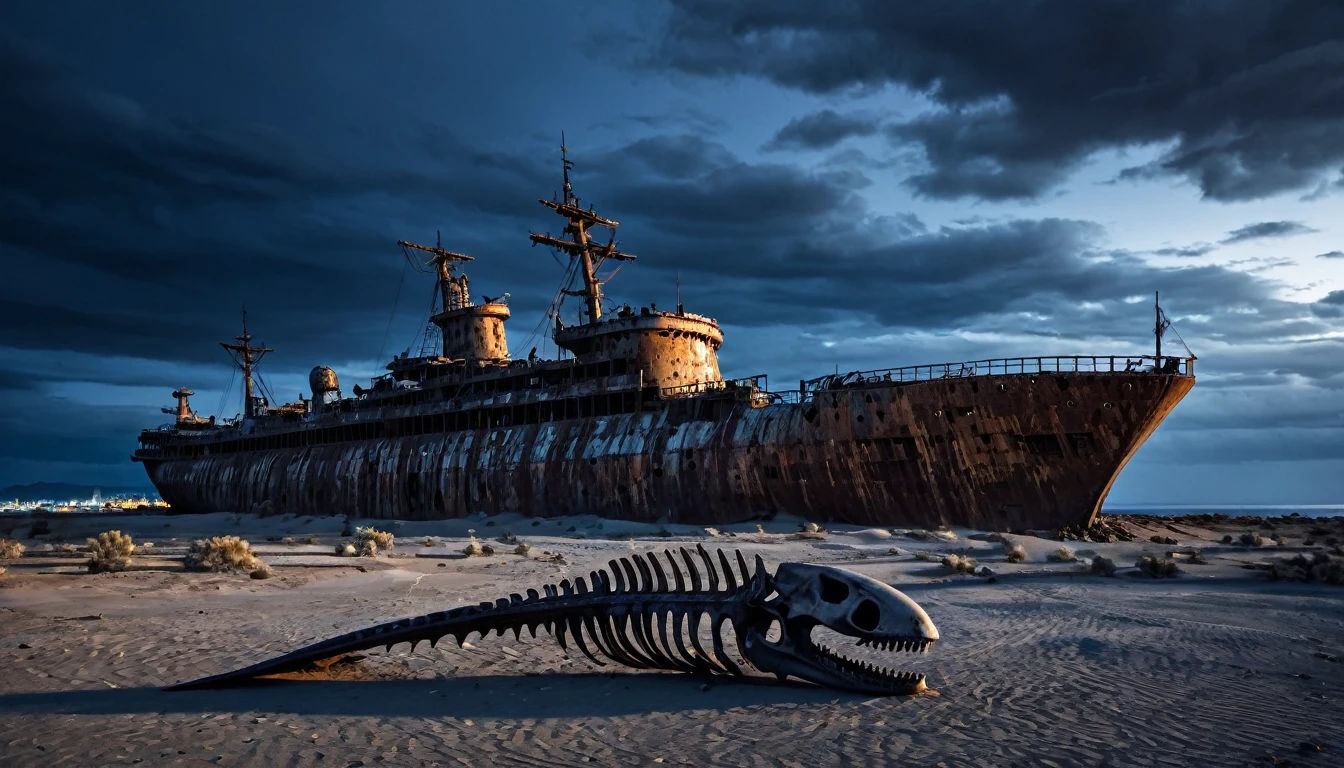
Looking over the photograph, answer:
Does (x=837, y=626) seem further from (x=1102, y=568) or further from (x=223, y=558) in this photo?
A: (x=223, y=558)

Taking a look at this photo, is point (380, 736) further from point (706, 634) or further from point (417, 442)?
point (417, 442)

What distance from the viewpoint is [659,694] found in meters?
5.69

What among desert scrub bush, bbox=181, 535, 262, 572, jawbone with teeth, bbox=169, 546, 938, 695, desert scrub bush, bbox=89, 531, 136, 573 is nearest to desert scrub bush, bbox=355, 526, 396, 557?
desert scrub bush, bbox=181, 535, 262, 572

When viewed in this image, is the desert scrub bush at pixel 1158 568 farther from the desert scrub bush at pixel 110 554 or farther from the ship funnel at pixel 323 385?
the ship funnel at pixel 323 385

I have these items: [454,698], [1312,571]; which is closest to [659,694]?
[454,698]

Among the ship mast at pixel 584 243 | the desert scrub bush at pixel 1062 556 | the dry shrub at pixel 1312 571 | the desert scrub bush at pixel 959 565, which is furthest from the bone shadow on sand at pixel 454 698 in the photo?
the ship mast at pixel 584 243

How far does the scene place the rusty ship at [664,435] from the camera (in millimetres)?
21922

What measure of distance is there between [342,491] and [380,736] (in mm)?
41154

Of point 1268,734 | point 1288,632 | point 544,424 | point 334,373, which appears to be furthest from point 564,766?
point 334,373

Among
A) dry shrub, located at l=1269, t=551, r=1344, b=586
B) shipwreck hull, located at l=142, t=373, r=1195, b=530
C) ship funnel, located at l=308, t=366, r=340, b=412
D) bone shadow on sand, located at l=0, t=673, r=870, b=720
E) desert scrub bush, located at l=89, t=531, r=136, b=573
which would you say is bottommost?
dry shrub, located at l=1269, t=551, r=1344, b=586

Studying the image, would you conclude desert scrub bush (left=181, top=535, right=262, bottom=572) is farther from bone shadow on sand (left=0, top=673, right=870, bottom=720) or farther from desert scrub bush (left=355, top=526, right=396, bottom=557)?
bone shadow on sand (left=0, top=673, right=870, bottom=720)

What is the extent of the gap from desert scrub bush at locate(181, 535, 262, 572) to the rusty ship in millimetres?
15316

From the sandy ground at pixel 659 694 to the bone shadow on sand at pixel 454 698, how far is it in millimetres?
28

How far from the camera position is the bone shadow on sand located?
17.5 feet
